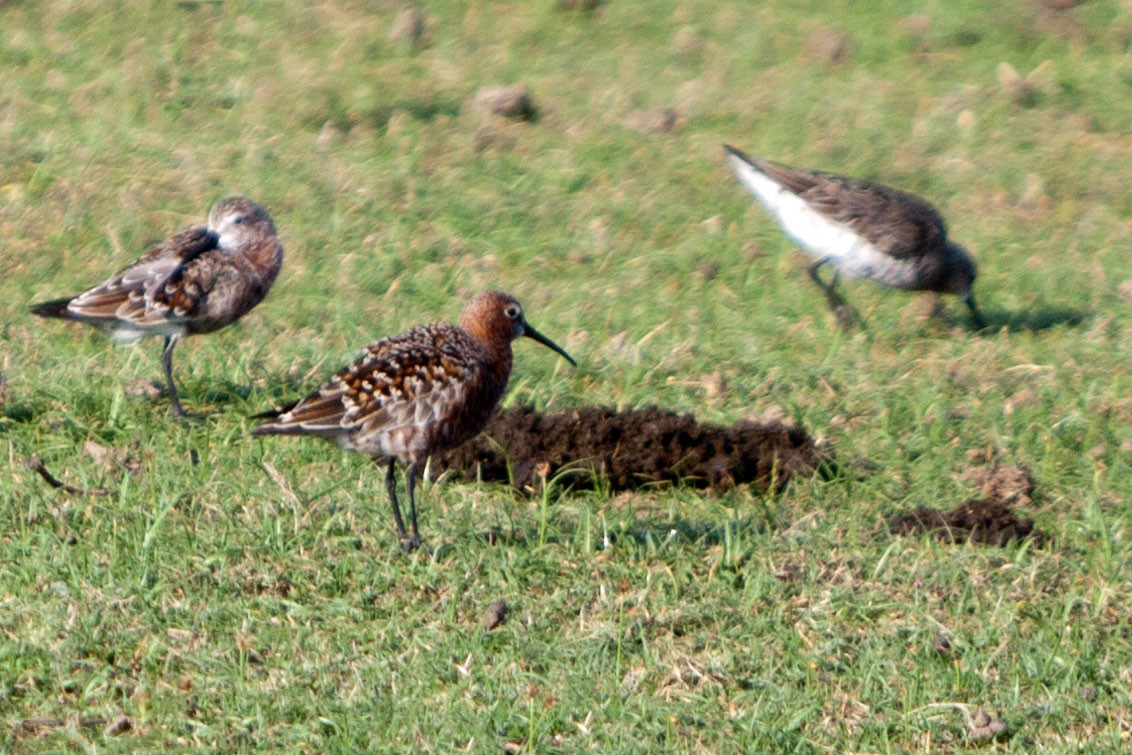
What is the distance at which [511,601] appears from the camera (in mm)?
5320

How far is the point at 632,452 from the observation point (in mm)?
6594

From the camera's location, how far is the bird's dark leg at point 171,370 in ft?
22.4

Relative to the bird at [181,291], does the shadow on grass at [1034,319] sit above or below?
below

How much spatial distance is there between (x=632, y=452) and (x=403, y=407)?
127 cm

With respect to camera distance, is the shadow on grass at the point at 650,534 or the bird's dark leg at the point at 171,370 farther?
the bird's dark leg at the point at 171,370

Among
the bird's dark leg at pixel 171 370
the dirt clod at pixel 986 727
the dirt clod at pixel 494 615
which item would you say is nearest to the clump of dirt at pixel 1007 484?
the dirt clod at pixel 986 727

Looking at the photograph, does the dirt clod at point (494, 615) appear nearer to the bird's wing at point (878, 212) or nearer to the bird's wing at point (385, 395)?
the bird's wing at point (385, 395)

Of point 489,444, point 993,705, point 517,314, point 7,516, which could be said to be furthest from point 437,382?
point 993,705

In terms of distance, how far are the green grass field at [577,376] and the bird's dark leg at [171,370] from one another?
0.06m

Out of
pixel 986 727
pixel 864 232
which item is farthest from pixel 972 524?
pixel 864 232

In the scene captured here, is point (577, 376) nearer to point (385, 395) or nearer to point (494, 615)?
point (385, 395)

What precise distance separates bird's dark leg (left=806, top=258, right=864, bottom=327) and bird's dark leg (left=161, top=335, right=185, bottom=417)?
137 inches

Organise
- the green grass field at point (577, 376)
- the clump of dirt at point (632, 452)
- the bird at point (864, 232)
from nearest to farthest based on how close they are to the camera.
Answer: the green grass field at point (577, 376), the clump of dirt at point (632, 452), the bird at point (864, 232)

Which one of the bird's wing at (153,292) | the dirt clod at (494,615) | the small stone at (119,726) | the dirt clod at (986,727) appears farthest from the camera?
the bird's wing at (153,292)
